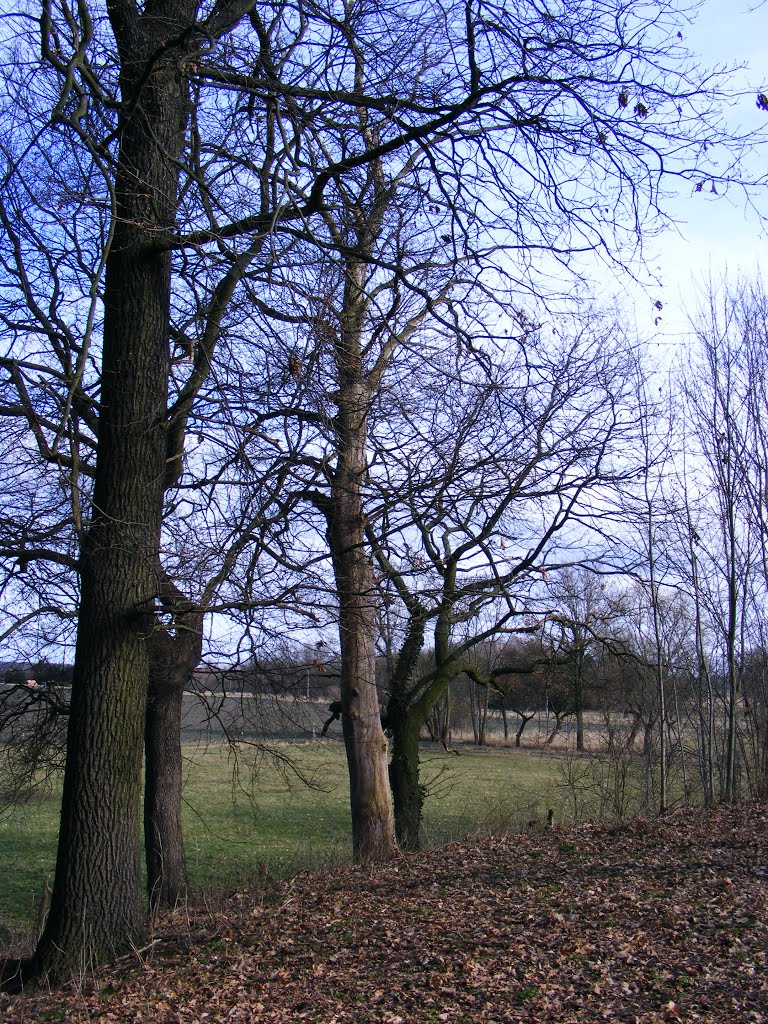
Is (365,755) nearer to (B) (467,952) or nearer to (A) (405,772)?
(A) (405,772)

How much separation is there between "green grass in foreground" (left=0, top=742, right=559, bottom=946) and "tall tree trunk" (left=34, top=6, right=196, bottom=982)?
2.73 meters

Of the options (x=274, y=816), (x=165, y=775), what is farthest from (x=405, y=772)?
(x=274, y=816)

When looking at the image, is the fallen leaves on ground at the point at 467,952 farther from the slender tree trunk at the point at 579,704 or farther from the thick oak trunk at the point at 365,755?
the slender tree trunk at the point at 579,704

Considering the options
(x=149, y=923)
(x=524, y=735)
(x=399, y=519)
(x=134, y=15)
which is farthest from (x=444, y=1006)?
(x=524, y=735)

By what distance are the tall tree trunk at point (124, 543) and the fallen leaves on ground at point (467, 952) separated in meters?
0.48

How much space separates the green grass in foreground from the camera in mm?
11562

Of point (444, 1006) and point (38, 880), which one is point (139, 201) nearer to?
point (444, 1006)

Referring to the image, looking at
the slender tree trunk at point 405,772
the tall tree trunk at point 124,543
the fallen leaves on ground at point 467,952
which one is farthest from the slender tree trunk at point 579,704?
the tall tree trunk at point 124,543

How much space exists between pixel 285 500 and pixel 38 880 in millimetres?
12581

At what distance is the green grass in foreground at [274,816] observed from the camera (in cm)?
1156

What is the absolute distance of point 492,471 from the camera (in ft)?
27.8

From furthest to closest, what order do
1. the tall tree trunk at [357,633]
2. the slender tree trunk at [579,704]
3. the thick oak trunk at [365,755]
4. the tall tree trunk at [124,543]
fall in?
the slender tree trunk at [579,704] → the thick oak trunk at [365,755] → the tall tree trunk at [357,633] → the tall tree trunk at [124,543]

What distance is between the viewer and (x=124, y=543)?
19.7 feet

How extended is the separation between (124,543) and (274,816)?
20017mm
